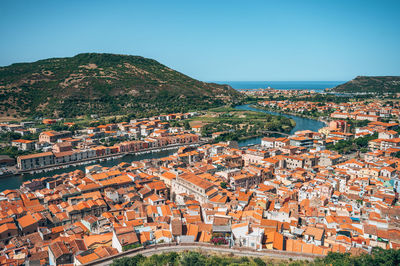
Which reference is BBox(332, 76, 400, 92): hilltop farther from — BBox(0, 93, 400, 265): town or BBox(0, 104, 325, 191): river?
BBox(0, 93, 400, 265): town

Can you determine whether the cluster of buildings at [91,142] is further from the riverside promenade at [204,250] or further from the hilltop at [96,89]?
the riverside promenade at [204,250]

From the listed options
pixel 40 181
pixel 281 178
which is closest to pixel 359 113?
pixel 281 178

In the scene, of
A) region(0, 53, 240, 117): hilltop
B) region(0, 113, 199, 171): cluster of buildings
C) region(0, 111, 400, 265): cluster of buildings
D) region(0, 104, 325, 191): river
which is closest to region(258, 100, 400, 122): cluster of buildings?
region(0, 104, 325, 191): river

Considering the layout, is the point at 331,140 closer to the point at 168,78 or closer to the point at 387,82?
the point at 168,78

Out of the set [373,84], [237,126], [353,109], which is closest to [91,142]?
[237,126]

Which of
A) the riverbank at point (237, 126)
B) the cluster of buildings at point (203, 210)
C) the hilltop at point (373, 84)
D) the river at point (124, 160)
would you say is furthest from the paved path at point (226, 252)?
the hilltop at point (373, 84)
